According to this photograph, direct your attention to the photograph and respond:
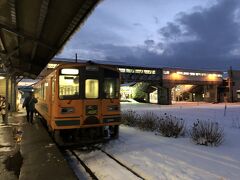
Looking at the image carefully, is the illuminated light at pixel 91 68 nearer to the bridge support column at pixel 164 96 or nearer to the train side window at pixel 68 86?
the train side window at pixel 68 86

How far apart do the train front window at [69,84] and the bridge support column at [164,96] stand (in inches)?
1861

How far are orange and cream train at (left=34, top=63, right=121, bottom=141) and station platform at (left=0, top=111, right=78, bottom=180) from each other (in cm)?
95

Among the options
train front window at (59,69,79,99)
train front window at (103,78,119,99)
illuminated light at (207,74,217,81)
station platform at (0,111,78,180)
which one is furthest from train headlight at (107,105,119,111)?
illuminated light at (207,74,217,81)

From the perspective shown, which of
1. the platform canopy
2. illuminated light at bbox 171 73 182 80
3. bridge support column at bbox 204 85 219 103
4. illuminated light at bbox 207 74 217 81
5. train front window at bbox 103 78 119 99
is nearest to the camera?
the platform canopy

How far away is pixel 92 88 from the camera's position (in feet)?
34.4

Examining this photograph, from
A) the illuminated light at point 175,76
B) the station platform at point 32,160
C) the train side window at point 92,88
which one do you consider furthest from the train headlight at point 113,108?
the illuminated light at point 175,76

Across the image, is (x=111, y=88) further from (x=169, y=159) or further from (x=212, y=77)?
(x=212, y=77)

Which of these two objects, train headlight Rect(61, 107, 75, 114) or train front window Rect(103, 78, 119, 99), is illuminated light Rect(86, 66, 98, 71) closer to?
train front window Rect(103, 78, 119, 99)

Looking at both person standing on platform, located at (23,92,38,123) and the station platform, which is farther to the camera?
person standing on platform, located at (23,92,38,123)

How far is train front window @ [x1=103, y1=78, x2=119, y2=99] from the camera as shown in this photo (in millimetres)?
10711

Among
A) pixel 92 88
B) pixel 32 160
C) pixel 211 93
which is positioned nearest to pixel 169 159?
pixel 92 88

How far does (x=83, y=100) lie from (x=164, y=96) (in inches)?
1931

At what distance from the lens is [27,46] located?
15.1m

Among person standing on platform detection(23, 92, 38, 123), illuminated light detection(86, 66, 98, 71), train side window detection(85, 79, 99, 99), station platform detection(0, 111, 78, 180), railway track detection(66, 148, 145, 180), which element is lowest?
railway track detection(66, 148, 145, 180)
